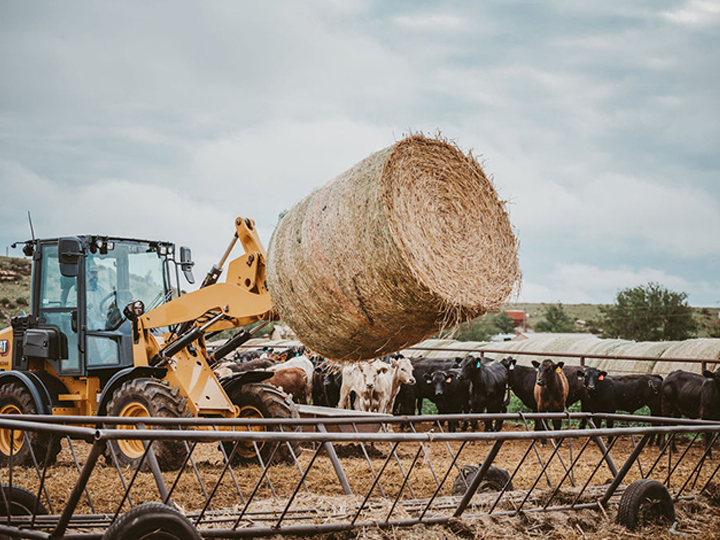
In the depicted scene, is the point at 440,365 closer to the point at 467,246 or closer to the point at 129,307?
the point at 129,307

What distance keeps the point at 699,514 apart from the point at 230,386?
5.53 metres

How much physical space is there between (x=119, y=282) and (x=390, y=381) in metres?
6.64

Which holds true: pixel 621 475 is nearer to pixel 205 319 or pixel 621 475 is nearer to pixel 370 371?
pixel 205 319

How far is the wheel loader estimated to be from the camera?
7.85 meters

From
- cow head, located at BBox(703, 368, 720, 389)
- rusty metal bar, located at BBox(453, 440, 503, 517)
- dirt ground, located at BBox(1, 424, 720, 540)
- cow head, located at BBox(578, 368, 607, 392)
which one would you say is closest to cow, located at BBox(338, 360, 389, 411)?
dirt ground, located at BBox(1, 424, 720, 540)

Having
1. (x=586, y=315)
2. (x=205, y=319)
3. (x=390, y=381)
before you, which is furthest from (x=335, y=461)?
(x=586, y=315)

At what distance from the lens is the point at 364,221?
4.77m

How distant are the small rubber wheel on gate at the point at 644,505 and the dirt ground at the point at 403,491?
8 cm

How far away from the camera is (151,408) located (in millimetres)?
7527

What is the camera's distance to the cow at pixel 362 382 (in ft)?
44.7

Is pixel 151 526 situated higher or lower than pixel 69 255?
lower

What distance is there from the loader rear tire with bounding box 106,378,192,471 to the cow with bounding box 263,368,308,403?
262 inches

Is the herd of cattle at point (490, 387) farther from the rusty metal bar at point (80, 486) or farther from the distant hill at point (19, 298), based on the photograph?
the distant hill at point (19, 298)

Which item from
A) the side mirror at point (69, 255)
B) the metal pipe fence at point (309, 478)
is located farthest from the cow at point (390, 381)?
the side mirror at point (69, 255)
